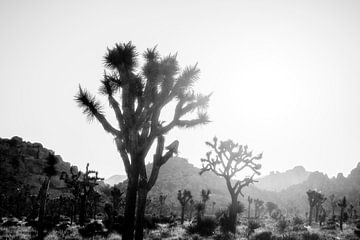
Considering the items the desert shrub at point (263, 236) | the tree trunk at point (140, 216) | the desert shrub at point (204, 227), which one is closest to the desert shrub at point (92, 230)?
the desert shrub at point (204, 227)

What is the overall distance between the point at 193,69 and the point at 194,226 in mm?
13725

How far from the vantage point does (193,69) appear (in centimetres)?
1136

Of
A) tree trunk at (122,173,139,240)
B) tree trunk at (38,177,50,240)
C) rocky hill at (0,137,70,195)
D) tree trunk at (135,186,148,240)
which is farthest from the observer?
rocky hill at (0,137,70,195)

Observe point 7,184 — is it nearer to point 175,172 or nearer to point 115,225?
point 115,225

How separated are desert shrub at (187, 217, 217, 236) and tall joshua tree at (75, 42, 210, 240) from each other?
979 centimetres

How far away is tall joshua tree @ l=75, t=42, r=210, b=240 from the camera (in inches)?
398

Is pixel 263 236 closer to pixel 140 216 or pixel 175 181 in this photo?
pixel 140 216

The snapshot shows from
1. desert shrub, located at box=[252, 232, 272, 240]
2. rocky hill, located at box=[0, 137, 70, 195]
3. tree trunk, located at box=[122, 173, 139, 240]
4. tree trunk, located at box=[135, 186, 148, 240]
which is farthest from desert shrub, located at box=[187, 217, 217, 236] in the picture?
rocky hill, located at box=[0, 137, 70, 195]

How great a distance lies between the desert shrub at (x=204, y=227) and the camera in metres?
19.3

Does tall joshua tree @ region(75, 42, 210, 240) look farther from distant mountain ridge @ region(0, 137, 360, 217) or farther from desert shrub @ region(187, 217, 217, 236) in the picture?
distant mountain ridge @ region(0, 137, 360, 217)

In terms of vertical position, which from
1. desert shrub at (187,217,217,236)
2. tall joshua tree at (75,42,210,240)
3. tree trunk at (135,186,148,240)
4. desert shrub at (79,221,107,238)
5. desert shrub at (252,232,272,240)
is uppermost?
tall joshua tree at (75,42,210,240)

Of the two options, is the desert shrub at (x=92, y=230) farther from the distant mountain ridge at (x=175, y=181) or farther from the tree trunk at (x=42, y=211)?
the distant mountain ridge at (x=175, y=181)

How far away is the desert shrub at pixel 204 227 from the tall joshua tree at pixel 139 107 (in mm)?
9793

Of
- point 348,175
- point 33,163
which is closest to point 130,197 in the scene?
point 33,163
